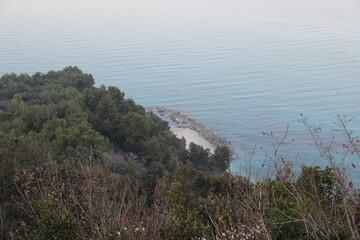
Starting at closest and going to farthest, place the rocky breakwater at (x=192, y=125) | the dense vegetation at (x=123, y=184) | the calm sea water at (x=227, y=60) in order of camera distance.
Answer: the dense vegetation at (x=123, y=184)
the rocky breakwater at (x=192, y=125)
the calm sea water at (x=227, y=60)

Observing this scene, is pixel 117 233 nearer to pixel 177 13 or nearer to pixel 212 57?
pixel 212 57

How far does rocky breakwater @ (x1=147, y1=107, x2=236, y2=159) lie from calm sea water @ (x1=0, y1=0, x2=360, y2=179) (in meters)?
0.60

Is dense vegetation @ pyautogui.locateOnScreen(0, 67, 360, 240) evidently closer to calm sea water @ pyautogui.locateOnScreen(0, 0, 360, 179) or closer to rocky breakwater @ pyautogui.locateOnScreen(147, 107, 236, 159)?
rocky breakwater @ pyautogui.locateOnScreen(147, 107, 236, 159)

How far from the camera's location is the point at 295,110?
97.3 feet

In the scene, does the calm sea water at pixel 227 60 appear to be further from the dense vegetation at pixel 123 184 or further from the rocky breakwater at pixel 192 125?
the dense vegetation at pixel 123 184

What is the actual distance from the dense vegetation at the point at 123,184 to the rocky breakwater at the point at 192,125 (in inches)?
147

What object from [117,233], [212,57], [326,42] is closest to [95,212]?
[117,233]

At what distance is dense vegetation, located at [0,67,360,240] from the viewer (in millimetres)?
5289

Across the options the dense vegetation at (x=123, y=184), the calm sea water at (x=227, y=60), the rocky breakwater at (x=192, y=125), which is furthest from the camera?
the calm sea water at (x=227, y=60)

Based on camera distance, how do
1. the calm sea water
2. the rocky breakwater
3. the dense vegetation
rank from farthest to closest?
the calm sea water < the rocky breakwater < the dense vegetation

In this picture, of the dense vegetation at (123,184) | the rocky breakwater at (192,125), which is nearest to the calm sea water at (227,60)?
the rocky breakwater at (192,125)

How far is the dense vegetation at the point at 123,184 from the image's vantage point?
17.4 feet

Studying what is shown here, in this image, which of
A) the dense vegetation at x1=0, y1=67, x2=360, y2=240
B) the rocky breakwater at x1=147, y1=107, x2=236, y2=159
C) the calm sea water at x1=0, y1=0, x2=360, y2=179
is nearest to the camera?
the dense vegetation at x1=0, y1=67, x2=360, y2=240

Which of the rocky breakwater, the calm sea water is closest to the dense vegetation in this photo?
the rocky breakwater
